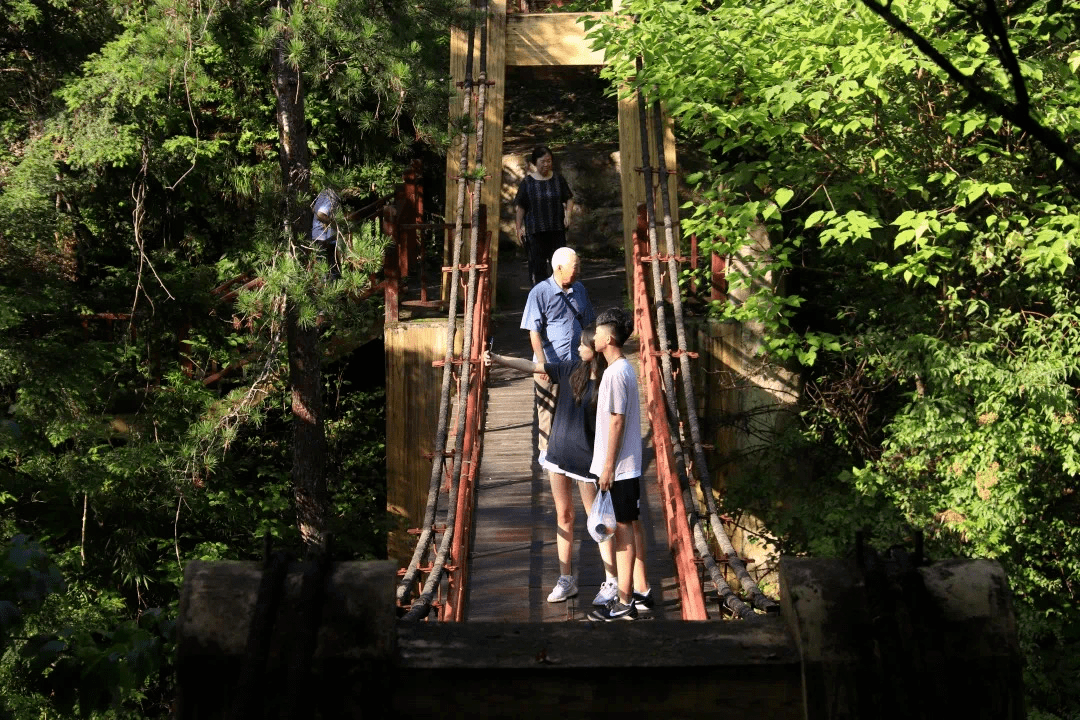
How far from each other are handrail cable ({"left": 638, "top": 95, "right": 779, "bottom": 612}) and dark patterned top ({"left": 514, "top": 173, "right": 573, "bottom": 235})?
844 mm

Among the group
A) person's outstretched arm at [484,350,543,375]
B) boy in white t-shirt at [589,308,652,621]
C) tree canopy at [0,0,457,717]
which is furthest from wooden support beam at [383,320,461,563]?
boy in white t-shirt at [589,308,652,621]

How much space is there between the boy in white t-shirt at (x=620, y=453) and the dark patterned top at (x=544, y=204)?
12.4 ft

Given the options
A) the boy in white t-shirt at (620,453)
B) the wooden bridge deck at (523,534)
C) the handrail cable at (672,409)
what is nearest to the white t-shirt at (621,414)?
the boy in white t-shirt at (620,453)

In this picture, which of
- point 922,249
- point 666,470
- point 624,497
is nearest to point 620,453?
point 624,497

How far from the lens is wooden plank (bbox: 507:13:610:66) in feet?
38.1

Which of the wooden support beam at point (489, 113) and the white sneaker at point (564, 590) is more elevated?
the wooden support beam at point (489, 113)

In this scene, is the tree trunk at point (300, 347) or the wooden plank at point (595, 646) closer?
the wooden plank at point (595, 646)

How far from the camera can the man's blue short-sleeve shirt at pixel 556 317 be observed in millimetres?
7195

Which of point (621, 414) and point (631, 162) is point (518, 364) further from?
point (631, 162)

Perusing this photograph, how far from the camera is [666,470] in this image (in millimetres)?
6883

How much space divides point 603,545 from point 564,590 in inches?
21.7

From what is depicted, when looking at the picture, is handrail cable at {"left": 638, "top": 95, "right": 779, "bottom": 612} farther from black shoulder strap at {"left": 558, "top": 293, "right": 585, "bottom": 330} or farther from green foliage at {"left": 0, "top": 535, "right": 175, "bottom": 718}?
green foliage at {"left": 0, "top": 535, "right": 175, "bottom": 718}

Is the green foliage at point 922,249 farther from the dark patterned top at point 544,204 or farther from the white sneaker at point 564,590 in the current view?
the white sneaker at point 564,590

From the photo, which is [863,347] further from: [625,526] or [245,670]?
[245,670]
